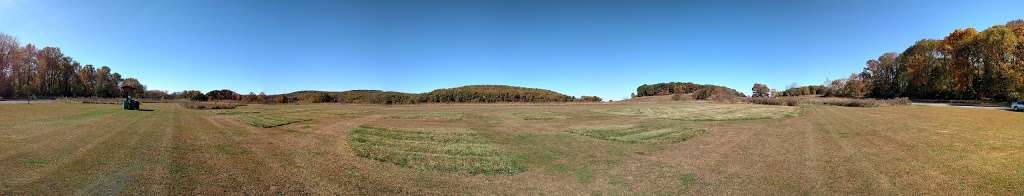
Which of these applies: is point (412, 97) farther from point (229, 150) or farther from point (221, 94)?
point (229, 150)

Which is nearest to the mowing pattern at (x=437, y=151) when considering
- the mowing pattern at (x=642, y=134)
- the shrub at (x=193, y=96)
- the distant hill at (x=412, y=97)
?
the mowing pattern at (x=642, y=134)

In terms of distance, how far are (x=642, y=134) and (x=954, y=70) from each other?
53326mm

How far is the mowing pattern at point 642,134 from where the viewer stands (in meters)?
12.2

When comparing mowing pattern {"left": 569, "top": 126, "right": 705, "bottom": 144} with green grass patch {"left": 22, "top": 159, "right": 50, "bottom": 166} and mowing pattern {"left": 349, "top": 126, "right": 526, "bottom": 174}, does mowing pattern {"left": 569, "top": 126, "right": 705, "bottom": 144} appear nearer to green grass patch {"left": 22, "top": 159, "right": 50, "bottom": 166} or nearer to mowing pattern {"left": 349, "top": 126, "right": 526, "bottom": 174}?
mowing pattern {"left": 349, "top": 126, "right": 526, "bottom": 174}

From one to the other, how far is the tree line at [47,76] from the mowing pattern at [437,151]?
6653cm

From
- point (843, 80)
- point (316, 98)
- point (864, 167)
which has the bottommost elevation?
point (864, 167)

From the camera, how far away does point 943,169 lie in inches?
306

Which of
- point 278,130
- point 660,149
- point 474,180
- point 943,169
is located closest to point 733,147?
point 660,149

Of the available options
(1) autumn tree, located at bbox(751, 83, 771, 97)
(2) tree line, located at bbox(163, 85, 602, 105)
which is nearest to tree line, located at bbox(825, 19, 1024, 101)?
(1) autumn tree, located at bbox(751, 83, 771, 97)

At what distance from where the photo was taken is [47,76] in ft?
195

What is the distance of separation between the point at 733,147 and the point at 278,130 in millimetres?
14163

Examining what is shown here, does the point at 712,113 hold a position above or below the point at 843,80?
below

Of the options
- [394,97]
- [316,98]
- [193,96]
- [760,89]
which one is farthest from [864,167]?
[760,89]

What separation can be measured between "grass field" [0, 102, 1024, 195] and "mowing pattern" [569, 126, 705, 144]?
0.07 metres
